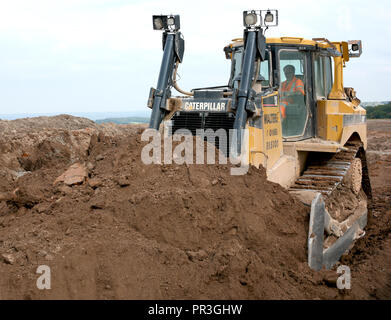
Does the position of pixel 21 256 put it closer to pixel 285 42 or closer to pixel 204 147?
pixel 204 147

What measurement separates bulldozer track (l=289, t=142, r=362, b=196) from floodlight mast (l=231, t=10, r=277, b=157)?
1215mm

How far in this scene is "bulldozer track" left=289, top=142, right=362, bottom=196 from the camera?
21.2 feet

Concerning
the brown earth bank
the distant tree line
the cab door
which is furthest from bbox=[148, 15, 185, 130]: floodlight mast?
the distant tree line

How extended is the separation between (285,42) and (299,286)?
3604 millimetres

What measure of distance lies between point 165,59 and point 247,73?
124 cm

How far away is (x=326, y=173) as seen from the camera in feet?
22.7

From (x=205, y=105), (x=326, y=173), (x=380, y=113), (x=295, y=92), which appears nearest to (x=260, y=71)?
(x=295, y=92)

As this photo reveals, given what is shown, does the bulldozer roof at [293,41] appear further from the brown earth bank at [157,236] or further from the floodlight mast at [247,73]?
the brown earth bank at [157,236]

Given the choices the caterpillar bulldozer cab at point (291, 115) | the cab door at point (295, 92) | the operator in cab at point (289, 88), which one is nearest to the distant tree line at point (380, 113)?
the caterpillar bulldozer cab at point (291, 115)

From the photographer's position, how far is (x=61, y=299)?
406 cm

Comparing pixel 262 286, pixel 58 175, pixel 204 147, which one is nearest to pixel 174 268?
pixel 262 286

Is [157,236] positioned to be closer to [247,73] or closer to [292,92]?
[247,73]

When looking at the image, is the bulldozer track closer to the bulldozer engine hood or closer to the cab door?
the cab door

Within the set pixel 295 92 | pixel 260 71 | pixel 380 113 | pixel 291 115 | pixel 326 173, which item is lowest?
pixel 380 113
